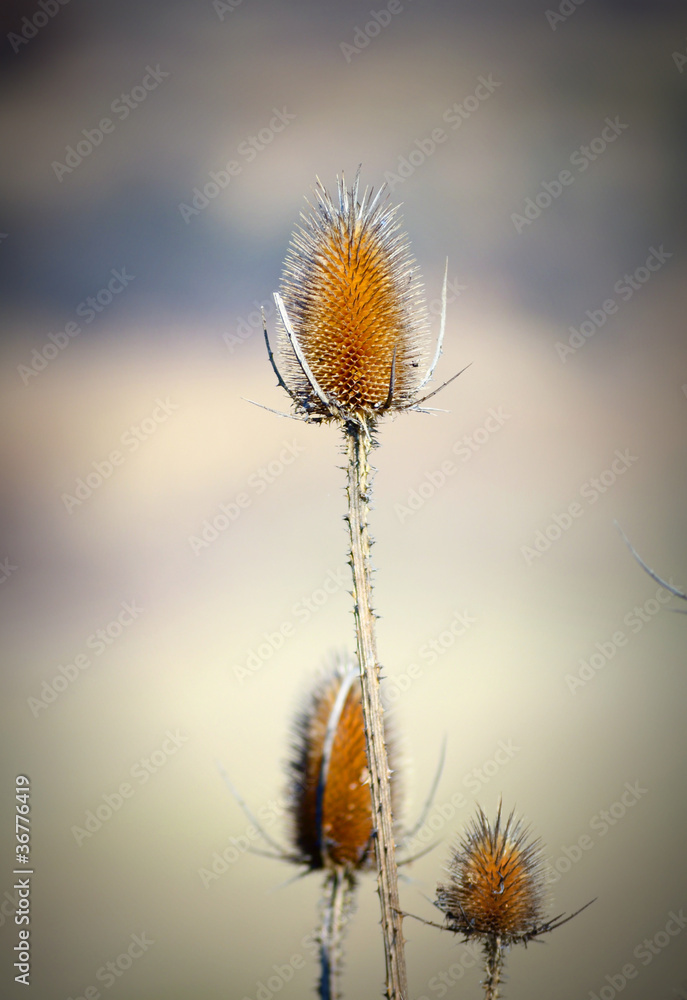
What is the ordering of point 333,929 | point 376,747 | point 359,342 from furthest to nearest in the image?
point 333,929 < point 359,342 < point 376,747

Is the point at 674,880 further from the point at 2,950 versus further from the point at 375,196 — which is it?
the point at 375,196

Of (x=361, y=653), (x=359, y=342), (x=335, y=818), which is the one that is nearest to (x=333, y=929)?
(x=335, y=818)

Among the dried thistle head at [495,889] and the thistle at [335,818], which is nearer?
the dried thistle head at [495,889]

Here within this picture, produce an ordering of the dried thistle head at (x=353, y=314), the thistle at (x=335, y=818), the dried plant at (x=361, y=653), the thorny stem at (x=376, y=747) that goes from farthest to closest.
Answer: the thistle at (x=335, y=818) → the dried thistle head at (x=353, y=314) → the dried plant at (x=361, y=653) → the thorny stem at (x=376, y=747)

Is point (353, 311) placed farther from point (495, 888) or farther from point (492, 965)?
point (492, 965)

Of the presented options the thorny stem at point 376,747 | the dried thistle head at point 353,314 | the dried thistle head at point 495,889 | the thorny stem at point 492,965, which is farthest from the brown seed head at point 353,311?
the thorny stem at point 492,965

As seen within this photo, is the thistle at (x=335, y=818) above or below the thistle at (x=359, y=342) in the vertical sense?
below

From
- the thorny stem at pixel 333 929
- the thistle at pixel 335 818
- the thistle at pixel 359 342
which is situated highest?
the thistle at pixel 359 342

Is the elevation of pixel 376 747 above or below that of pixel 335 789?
above

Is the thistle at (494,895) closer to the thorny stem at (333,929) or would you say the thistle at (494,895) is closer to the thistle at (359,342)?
the thistle at (359,342)
